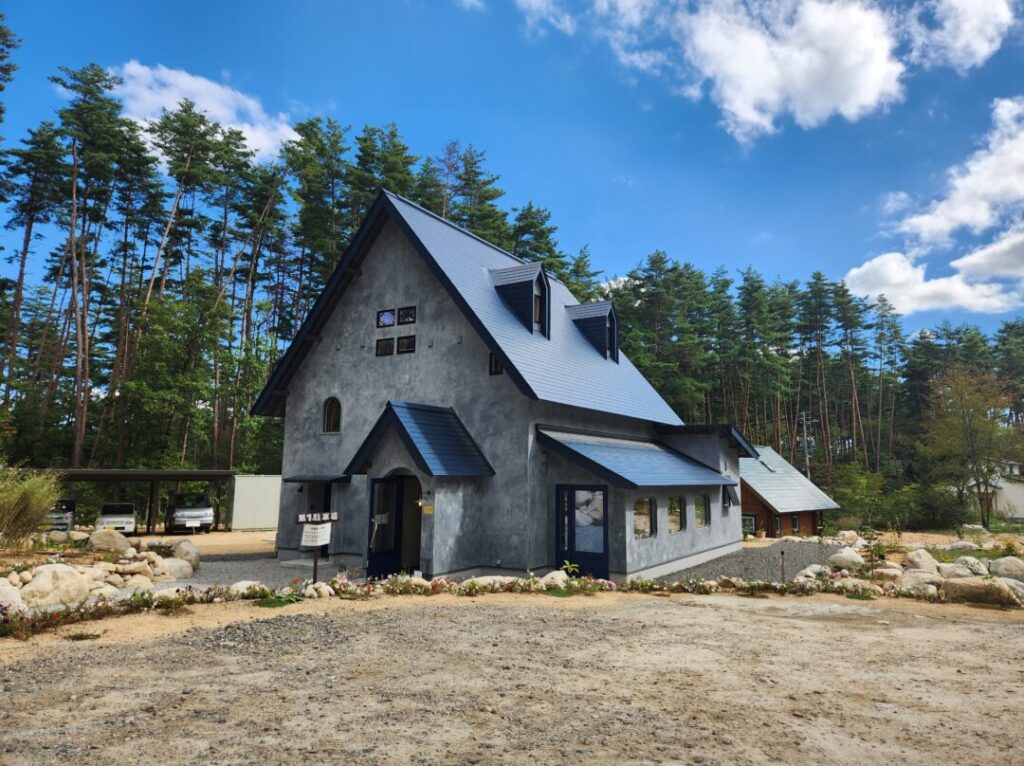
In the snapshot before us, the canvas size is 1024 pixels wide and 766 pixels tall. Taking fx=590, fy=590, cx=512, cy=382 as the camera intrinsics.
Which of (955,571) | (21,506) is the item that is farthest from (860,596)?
(21,506)

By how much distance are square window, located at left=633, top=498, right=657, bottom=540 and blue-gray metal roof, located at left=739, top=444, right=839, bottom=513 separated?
44.4 feet

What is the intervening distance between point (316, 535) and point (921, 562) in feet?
52.2

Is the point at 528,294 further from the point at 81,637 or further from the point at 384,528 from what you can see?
the point at 81,637

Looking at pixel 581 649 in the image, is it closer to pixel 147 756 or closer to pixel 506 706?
pixel 506 706

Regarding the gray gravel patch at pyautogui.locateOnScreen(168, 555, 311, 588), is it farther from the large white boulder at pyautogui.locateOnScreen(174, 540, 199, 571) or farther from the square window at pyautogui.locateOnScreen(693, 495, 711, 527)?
the square window at pyautogui.locateOnScreen(693, 495, 711, 527)

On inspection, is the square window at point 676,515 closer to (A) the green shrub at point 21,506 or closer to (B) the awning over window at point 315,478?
(B) the awning over window at point 315,478

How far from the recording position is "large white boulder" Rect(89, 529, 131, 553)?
1753 centimetres

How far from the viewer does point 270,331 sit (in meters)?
42.6

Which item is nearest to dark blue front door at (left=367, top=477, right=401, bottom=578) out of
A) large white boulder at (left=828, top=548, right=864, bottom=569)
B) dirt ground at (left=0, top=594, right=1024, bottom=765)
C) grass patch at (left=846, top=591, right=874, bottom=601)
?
dirt ground at (left=0, top=594, right=1024, bottom=765)

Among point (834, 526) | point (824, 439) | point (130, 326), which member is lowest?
point (834, 526)

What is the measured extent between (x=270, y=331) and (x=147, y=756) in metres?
41.4

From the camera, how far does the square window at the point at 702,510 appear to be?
62.5 ft

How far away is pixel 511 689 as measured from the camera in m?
6.02

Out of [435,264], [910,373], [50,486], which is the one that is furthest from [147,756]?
[910,373]
